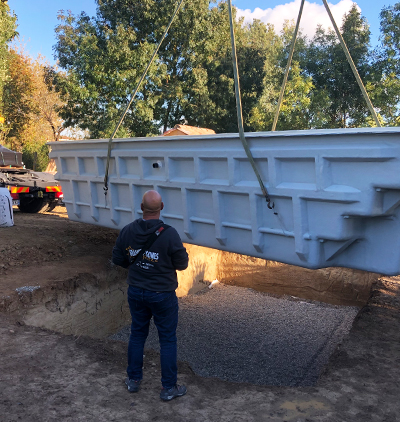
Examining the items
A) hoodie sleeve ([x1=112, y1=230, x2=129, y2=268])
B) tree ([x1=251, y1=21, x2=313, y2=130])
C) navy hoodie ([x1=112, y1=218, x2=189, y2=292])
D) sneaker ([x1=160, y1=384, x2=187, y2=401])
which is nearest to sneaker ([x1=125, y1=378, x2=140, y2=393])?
sneaker ([x1=160, y1=384, x2=187, y2=401])

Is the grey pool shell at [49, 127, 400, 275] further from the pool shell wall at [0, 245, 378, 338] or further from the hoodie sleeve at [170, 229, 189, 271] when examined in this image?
the pool shell wall at [0, 245, 378, 338]

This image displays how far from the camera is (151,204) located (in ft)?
11.0

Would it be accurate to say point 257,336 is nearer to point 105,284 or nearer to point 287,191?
point 105,284

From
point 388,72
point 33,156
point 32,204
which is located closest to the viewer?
point 32,204

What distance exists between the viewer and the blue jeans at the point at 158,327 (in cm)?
329

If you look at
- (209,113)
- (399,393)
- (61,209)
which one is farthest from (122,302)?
(209,113)

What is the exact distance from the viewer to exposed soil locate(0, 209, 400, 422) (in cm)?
305

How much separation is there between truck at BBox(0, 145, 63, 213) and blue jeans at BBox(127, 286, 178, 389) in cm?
900

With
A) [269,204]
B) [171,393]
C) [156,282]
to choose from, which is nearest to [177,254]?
[156,282]

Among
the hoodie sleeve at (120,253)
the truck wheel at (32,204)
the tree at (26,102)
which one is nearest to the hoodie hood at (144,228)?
the hoodie sleeve at (120,253)

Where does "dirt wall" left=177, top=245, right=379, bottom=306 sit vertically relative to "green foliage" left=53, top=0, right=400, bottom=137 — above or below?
below

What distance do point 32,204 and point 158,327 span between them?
1052 cm

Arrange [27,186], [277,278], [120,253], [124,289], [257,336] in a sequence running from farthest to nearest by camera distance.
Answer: [27,186]
[277,278]
[124,289]
[257,336]
[120,253]

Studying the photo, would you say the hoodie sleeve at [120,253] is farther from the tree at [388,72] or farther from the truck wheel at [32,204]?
the tree at [388,72]
